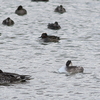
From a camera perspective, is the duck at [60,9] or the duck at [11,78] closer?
the duck at [11,78]

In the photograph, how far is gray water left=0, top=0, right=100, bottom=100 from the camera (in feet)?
73.4

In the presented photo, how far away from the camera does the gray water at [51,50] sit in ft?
73.4

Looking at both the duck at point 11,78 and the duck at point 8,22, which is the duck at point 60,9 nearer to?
the duck at point 8,22

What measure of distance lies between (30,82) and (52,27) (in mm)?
12130

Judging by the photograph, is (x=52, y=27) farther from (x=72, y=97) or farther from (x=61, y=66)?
(x=72, y=97)

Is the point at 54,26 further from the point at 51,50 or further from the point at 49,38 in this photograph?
the point at 51,50

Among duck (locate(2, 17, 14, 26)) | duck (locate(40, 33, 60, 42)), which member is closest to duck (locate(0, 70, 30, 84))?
duck (locate(40, 33, 60, 42))

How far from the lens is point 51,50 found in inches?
1176

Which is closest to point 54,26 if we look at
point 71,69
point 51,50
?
point 51,50

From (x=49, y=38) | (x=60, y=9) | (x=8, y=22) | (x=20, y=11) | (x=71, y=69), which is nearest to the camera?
(x=71, y=69)

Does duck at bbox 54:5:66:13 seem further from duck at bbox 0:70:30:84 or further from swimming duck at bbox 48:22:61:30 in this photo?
duck at bbox 0:70:30:84

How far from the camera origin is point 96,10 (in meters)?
41.7

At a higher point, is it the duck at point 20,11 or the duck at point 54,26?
the duck at point 20,11

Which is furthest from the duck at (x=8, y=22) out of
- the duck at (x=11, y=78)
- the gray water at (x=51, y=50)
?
the duck at (x=11, y=78)
